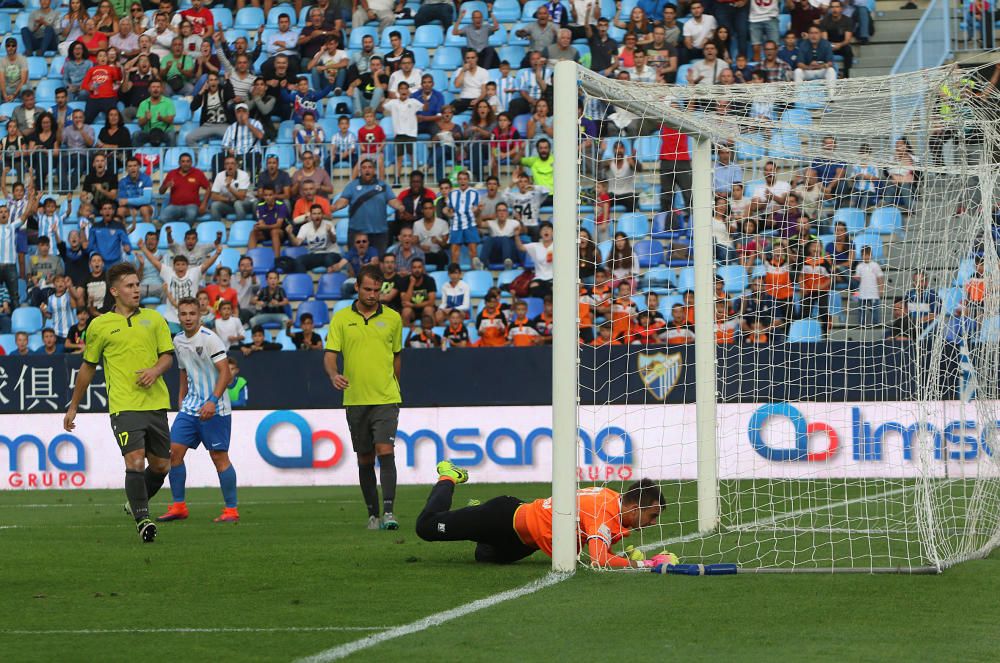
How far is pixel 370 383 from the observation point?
1100cm

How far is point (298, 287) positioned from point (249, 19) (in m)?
6.47

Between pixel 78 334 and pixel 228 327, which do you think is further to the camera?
pixel 78 334

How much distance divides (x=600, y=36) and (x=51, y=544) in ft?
44.6

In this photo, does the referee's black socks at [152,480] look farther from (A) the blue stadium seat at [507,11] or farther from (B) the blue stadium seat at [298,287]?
(A) the blue stadium seat at [507,11]

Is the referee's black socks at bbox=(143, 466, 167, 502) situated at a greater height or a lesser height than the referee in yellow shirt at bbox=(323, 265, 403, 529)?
lesser

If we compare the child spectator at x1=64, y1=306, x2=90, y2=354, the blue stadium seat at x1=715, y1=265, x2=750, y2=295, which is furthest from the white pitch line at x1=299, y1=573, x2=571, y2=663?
the child spectator at x1=64, y1=306, x2=90, y2=354

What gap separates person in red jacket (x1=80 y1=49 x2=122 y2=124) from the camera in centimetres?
2264

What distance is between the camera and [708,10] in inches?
848

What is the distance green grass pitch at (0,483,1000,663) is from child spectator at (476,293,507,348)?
836 cm

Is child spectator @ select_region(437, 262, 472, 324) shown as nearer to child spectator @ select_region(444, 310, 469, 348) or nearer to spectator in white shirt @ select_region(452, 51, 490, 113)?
child spectator @ select_region(444, 310, 469, 348)

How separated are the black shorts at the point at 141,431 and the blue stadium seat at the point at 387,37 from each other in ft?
45.2

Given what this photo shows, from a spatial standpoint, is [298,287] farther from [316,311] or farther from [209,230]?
[209,230]

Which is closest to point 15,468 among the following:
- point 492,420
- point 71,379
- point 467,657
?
point 71,379

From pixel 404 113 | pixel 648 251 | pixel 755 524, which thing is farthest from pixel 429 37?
pixel 755 524
